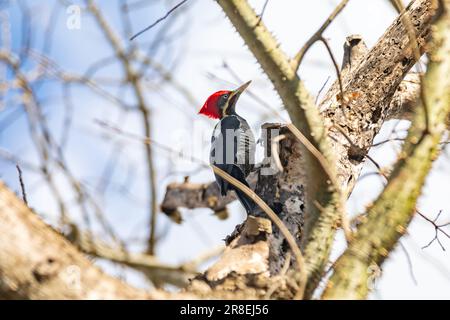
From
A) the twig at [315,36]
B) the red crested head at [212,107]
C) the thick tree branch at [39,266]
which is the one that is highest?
the red crested head at [212,107]

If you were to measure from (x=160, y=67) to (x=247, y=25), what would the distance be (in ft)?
6.81

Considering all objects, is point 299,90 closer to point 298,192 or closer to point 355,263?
point 355,263

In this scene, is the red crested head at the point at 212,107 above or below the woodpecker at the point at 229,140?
above

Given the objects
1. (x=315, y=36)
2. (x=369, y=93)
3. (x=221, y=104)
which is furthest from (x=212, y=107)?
(x=315, y=36)

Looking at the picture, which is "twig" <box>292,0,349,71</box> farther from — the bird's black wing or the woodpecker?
the bird's black wing

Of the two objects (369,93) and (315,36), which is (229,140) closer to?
(369,93)

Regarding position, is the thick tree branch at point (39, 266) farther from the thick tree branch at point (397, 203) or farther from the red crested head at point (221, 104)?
the red crested head at point (221, 104)

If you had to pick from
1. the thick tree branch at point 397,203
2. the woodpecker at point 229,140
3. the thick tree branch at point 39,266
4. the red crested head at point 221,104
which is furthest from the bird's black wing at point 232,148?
the thick tree branch at point 39,266

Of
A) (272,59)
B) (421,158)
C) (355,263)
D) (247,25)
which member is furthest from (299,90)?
(355,263)

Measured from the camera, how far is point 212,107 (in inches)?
178

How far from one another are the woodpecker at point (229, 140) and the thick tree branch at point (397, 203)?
4.91 ft

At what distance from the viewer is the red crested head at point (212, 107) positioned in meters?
4.47

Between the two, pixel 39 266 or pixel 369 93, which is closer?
pixel 39 266

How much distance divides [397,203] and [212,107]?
2916mm
